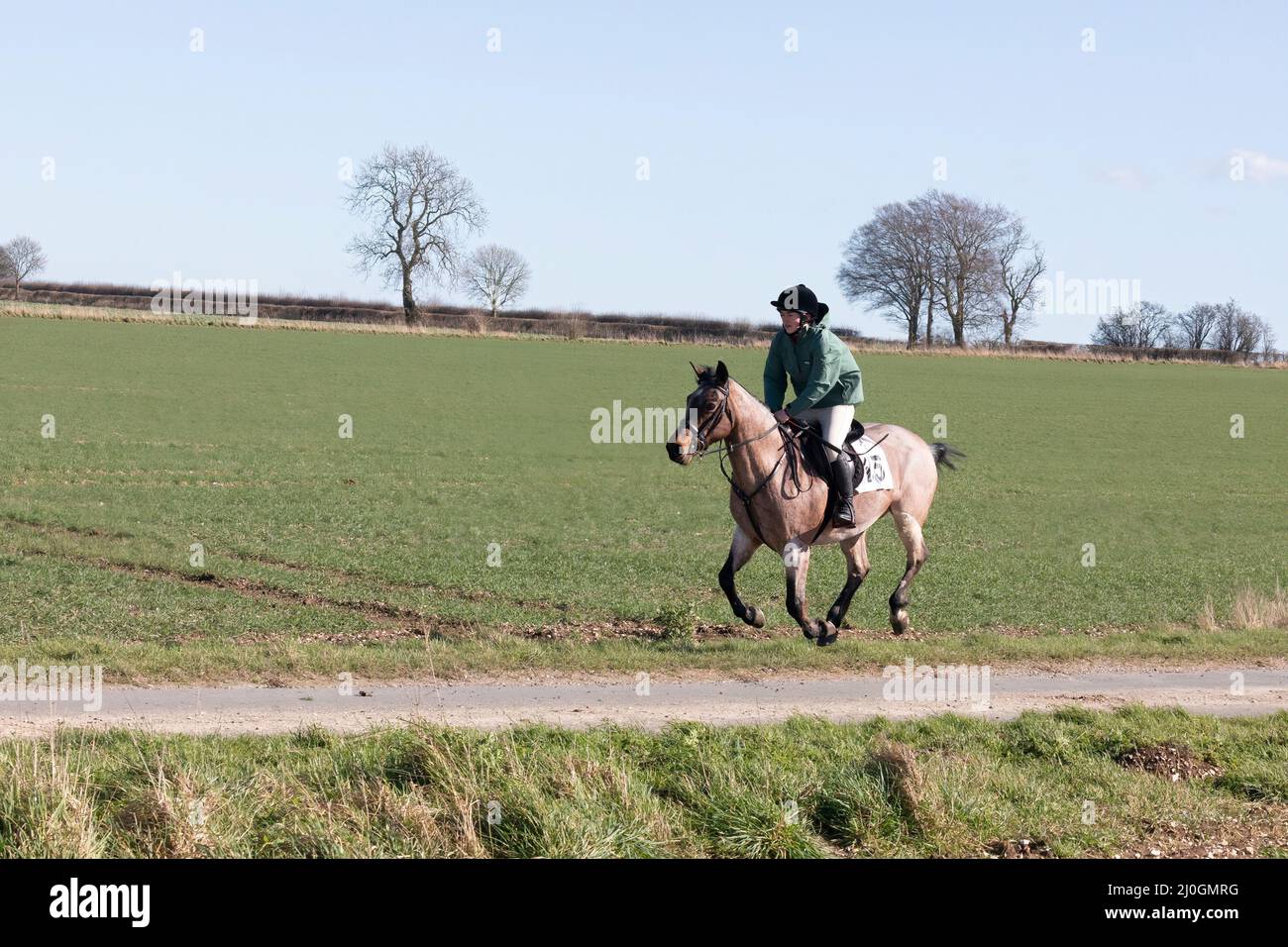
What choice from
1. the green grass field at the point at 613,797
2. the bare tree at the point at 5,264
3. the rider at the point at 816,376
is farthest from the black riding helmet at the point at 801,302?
the bare tree at the point at 5,264

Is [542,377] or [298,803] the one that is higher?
[542,377]

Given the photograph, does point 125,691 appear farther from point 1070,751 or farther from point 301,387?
point 301,387

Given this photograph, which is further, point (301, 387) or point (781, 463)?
point (301, 387)

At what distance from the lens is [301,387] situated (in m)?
52.5

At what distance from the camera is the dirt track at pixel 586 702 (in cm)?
1070

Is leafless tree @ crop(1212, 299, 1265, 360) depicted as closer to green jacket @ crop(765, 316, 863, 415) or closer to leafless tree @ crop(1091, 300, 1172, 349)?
leafless tree @ crop(1091, 300, 1172, 349)

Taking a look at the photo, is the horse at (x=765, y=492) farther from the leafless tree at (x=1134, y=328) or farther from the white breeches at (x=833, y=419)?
the leafless tree at (x=1134, y=328)

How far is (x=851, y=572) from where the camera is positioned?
49.8ft

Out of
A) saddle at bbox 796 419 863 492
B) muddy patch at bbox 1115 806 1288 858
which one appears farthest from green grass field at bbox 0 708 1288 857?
saddle at bbox 796 419 863 492

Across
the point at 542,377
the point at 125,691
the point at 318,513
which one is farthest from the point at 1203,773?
the point at 542,377

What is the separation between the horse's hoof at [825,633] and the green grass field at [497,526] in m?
0.19
